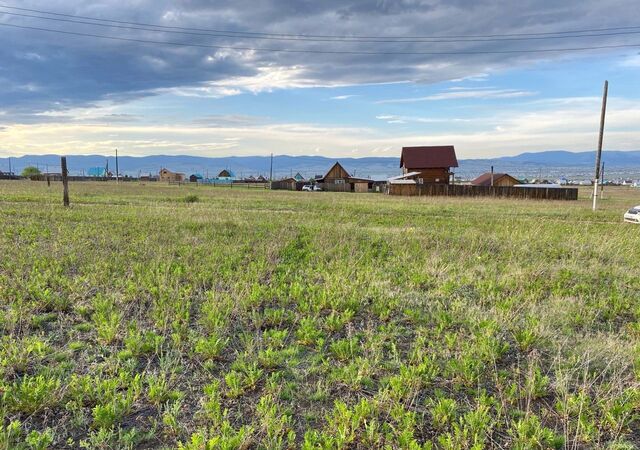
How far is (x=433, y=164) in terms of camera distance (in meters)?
66.8

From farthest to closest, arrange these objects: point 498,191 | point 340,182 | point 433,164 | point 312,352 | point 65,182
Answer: point 340,182 < point 433,164 < point 498,191 < point 65,182 < point 312,352

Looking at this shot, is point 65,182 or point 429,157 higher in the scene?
point 429,157

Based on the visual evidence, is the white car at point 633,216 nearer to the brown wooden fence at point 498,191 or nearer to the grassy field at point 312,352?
the grassy field at point 312,352

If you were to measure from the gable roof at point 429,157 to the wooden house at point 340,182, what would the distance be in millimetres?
10541

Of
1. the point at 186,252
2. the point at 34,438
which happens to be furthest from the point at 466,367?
the point at 186,252

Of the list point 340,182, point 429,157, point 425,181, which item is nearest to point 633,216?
point 425,181

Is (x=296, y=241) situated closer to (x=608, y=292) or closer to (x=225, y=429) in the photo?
(x=608, y=292)

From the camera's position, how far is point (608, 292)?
6910mm

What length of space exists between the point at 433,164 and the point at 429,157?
1518 millimetres

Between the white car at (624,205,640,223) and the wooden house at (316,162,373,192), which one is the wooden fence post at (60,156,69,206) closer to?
the white car at (624,205,640,223)

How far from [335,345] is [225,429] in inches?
65.0

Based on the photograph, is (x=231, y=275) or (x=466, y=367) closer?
(x=466, y=367)

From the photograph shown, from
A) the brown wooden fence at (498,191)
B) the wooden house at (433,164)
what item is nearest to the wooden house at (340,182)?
the wooden house at (433,164)

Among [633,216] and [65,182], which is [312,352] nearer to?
[65,182]
